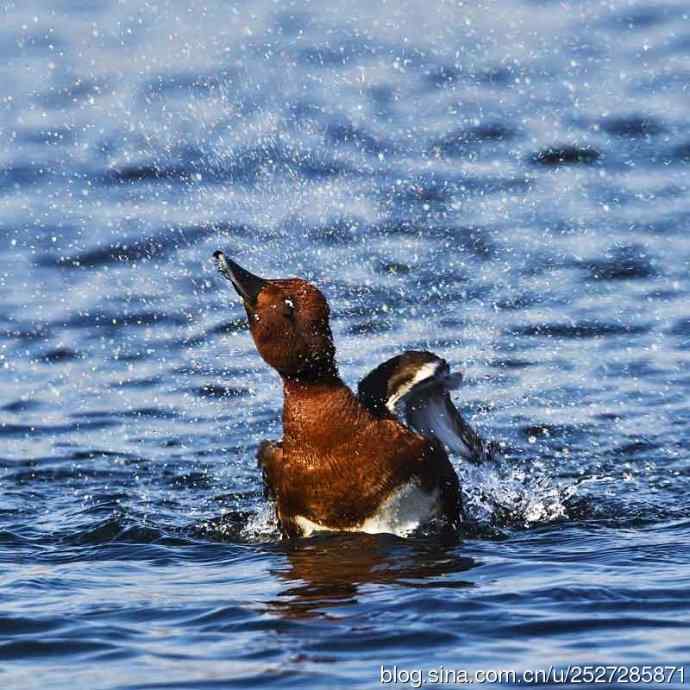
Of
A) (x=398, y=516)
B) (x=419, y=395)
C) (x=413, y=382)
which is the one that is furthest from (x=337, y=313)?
(x=398, y=516)

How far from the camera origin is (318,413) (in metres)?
7.61

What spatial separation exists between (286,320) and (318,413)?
0.42m

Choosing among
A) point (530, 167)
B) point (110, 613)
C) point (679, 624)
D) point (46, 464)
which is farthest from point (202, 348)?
point (679, 624)

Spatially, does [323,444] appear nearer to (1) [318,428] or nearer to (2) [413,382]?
(1) [318,428]

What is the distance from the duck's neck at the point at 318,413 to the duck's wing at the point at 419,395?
246 millimetres

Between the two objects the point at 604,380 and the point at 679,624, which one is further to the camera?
A: the point at 604,380

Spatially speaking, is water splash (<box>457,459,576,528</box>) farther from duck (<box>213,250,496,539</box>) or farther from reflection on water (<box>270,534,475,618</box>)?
reflection on water (<box>270,534,475,618</box>)

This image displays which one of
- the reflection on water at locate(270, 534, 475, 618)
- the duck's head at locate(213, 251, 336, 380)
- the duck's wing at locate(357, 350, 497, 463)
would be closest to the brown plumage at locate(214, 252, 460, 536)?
the duck's head at locate(213, 251, 336, 380)

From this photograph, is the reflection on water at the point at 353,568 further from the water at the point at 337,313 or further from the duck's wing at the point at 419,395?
the duck's wing at the point at 419,395

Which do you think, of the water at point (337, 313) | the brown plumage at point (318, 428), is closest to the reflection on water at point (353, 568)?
the water at point (337, 313)

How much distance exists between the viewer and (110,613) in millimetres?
6719

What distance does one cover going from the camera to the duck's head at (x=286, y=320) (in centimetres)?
754

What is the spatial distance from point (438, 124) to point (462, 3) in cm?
247

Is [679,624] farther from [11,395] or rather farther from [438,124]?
[438,124]
